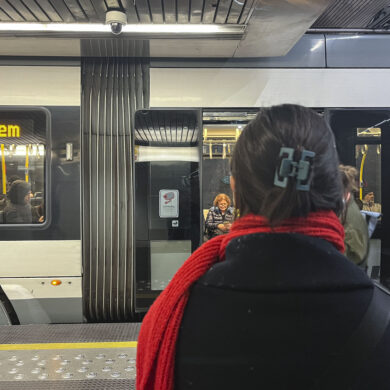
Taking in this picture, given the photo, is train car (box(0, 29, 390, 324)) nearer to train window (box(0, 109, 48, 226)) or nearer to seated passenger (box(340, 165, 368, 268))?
train window (box(0, 109, 48, 226))

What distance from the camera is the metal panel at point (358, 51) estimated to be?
12.0ft

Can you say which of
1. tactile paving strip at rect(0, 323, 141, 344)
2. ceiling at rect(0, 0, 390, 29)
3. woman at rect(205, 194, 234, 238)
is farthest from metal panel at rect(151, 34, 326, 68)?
tactile paving strip at rect(0, 323, 141, 344)

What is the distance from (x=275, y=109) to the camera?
928mm

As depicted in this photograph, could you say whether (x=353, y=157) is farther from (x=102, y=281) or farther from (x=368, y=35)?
(x=102, y=281)

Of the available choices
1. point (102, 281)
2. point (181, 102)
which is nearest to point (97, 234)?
point (102, 281)

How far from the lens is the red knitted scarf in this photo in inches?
34.7

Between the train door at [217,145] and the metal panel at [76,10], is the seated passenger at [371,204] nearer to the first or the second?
the train door at [217,145]

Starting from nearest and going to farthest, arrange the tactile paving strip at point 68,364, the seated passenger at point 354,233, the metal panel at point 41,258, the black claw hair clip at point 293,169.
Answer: the black claw hair clip at point 293,169 < the tactile paving strip at point 68,364 < the seated passenger at point 354,233 < the metal panel at point 41,258

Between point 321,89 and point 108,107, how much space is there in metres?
2.02

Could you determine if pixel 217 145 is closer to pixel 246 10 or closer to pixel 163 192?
pixel 163 192

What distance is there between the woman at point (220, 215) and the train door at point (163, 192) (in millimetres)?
430

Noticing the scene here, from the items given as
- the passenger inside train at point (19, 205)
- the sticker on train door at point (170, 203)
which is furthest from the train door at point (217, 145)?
the passenger inside train at point (19, 205)

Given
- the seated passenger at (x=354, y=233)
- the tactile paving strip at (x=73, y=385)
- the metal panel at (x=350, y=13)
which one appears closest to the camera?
the tactile paving strip at (x=73, y=385)

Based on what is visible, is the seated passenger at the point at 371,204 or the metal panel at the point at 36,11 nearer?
the metal panel at the point at 36,11
